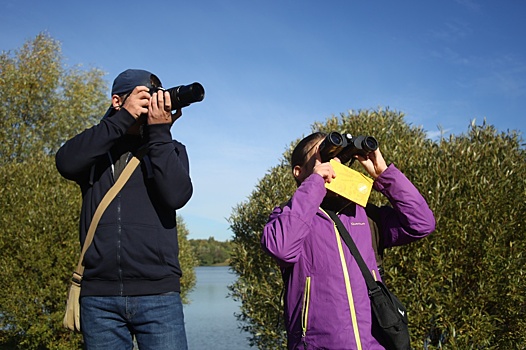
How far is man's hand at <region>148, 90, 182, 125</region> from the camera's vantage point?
248 cm

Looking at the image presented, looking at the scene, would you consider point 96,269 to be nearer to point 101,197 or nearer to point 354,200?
point 101,197

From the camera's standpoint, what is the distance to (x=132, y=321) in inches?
91.8

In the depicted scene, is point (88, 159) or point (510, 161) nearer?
point (88, 159)

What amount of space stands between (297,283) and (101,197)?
3.38 ft

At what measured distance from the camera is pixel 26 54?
65.6ft

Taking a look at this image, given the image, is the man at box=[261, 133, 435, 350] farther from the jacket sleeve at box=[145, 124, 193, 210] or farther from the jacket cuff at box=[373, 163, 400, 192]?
the jacket sleeve at box=[145, 124, 193, 210]

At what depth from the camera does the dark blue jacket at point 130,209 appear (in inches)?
92.3

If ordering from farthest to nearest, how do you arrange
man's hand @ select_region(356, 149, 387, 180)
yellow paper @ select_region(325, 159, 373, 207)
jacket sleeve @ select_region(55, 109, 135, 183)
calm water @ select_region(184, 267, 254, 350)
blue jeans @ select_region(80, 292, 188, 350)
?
calm water @ select_region(184, 267, 254, 350) < man's hand @ select_region(356, 149, 387, 180) < yellow paper @ select_region(325, 159, 373, 207) < jacket sleeve @ select_region(55, 109, 135, 183) < blue jeans @ select_region(80, 292, 188, 350)

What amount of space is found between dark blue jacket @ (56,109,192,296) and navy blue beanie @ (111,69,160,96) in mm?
195

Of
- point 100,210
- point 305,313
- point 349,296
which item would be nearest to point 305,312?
point 305,313

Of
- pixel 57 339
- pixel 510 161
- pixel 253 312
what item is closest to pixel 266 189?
pixel 253 312

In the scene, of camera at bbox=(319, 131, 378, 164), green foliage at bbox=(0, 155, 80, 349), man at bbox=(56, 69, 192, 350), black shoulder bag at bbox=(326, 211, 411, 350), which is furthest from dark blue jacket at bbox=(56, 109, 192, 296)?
green foliage at bbox=(0, 155, 80, 349)

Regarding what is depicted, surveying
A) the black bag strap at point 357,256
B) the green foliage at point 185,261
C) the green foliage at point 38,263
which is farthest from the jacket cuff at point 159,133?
the green foliage at point 185,261

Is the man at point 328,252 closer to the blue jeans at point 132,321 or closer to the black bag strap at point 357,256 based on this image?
the black bag strap at point 357,256
